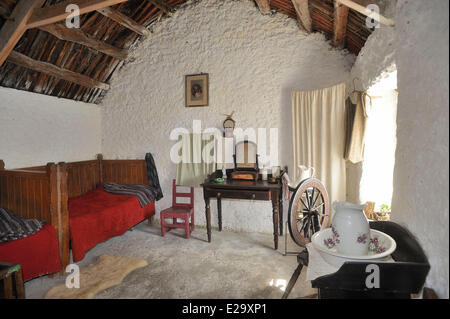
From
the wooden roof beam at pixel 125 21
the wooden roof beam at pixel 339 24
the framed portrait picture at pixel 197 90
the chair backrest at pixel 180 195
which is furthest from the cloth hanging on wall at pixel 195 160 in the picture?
the wooden roof beam at pixel 339 24

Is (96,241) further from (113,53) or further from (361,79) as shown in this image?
(361,79)

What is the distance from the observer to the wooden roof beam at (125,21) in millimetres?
3539

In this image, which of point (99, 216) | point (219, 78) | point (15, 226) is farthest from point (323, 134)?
point (15, 226)

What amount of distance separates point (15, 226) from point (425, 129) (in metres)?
3.38

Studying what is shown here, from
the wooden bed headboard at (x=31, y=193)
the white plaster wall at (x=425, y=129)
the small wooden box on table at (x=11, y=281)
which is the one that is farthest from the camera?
the wooden bed headboard at (x=31, y=193)

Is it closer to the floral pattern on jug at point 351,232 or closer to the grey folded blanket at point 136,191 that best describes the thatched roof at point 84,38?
the grey folded blanket at point 136,191

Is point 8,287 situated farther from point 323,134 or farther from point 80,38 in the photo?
point 323,134

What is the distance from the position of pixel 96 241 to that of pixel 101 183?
5.61 feet

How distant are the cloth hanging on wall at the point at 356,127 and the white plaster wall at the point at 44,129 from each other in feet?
13.5

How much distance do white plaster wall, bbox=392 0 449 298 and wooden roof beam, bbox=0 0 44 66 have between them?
11.6ft

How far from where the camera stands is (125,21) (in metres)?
3.89
